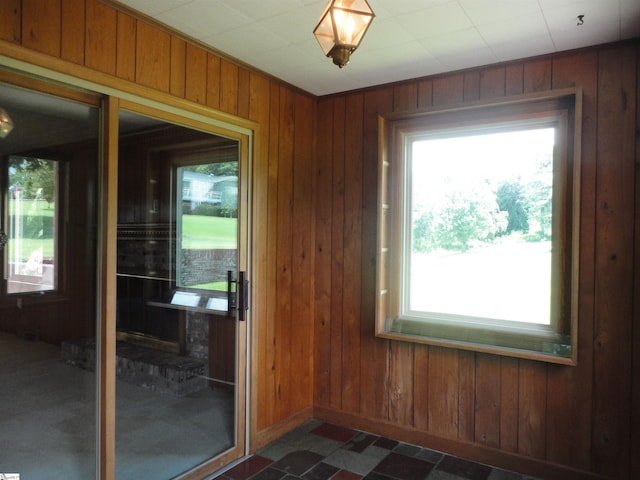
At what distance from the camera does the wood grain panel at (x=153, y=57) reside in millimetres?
2344

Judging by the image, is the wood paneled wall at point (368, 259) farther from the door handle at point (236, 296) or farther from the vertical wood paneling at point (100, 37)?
the door handle at point (236, 296)

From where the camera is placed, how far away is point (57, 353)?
2223 mm

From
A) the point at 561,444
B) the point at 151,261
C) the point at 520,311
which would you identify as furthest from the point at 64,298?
the point at 561,444

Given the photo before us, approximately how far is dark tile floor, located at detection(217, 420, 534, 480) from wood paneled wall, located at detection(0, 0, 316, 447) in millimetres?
240

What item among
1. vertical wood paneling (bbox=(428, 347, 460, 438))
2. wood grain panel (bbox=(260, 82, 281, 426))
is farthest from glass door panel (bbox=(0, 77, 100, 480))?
vertical wood paneling (bbox=(428, 347, 460, 438))

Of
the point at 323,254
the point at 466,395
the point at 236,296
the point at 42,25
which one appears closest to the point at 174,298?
the point at 236,296

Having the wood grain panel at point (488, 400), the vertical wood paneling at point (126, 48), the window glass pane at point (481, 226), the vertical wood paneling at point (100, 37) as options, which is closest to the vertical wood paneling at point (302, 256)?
the window glass pane at point (481, 226)

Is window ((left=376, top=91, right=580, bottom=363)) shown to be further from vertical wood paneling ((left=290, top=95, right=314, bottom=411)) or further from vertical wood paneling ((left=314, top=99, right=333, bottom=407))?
vertical wood paneling ((left=290, top=95, right=314, bottom=411))

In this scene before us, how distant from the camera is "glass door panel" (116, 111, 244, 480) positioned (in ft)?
8.18

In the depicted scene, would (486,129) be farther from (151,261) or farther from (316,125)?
(151,261)

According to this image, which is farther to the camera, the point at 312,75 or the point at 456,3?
the point at 312,75

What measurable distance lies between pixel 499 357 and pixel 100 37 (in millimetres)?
2943

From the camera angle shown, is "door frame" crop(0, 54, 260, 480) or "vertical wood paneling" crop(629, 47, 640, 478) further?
"vertical wood paneling" crop(629, 47, 640, 478)

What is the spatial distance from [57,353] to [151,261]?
0.75 metres
